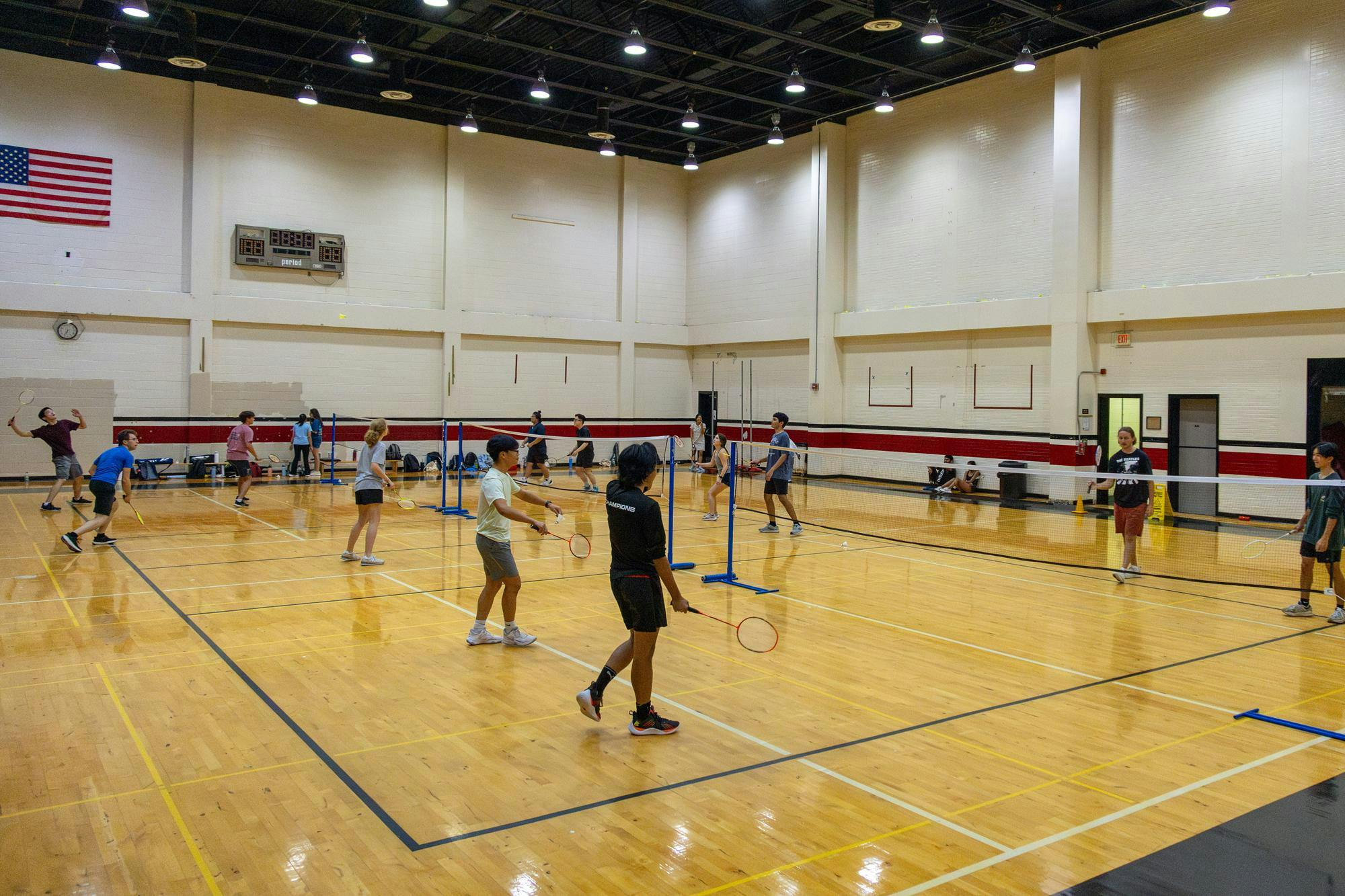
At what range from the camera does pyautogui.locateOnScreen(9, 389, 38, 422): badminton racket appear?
2372 cm

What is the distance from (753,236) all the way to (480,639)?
25.0 metres

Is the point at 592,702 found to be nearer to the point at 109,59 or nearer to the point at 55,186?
the point at 109,59

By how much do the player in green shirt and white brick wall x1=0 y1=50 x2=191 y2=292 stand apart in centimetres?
2673

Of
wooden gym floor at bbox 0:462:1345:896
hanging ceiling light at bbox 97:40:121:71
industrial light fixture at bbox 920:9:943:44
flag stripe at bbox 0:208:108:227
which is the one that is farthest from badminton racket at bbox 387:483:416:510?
industrial light fixture at bbox 920:9:943:44

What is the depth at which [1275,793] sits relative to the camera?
20.3 ft

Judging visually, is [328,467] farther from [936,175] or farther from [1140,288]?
[1140,288]

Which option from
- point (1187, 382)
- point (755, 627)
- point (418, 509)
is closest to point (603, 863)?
point (755, 627)

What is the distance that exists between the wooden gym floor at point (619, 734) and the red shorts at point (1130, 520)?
3.00 ft

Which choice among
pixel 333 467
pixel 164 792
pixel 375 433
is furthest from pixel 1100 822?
pixel 333 467

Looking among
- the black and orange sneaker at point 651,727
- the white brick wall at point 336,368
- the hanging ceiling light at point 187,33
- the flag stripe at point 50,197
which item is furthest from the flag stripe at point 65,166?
the black and orange sneaker at point 651,727

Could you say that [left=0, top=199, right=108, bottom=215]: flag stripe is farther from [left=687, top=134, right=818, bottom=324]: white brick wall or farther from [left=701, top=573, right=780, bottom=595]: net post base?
[left=701, top=573, right=780, bottom=595]: net post base

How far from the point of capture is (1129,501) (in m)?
13.6

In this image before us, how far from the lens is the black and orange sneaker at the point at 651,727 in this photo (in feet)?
23.5

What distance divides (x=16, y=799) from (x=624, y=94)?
85.8ft
